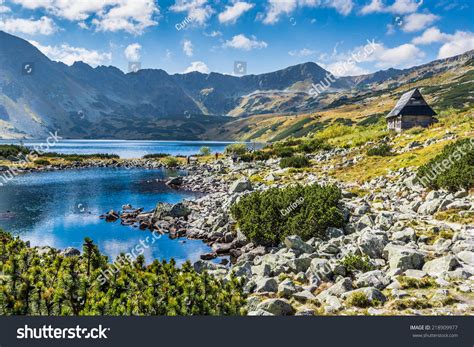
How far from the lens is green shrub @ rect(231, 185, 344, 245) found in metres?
22.5

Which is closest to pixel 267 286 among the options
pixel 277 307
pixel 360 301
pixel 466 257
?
pixel 277 307

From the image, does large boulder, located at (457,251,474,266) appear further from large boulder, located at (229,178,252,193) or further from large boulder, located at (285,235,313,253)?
large boulder, located at (229,178,252,193)

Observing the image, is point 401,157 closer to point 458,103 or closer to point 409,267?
point 409,267

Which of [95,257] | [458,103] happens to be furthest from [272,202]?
[458,103]

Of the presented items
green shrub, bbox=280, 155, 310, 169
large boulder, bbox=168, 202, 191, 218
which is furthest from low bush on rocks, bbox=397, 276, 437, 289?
green shrub, bbox=280, 155, 310, 169

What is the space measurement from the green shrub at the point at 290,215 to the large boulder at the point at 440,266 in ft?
27.2

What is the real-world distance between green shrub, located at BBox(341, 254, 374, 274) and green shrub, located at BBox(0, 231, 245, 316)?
5402mm

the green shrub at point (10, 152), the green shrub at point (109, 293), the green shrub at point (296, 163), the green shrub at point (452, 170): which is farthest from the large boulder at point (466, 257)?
the green shrub at point (10, 152)

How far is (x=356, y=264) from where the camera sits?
1538 cm

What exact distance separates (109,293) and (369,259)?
34.4 feet

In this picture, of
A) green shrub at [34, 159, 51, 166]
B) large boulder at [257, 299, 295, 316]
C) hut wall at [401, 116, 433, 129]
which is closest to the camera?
large boulder at [257, 299, 295, 316]

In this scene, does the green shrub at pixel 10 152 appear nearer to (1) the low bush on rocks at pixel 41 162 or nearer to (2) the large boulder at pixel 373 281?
(1) the low bush on rocks at pixel 41 162

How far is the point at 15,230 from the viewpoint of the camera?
32.5 metres

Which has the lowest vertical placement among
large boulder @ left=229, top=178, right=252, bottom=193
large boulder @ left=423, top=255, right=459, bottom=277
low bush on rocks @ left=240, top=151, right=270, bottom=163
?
large boulder @ left=423, top=255, right=459, bottom=277
